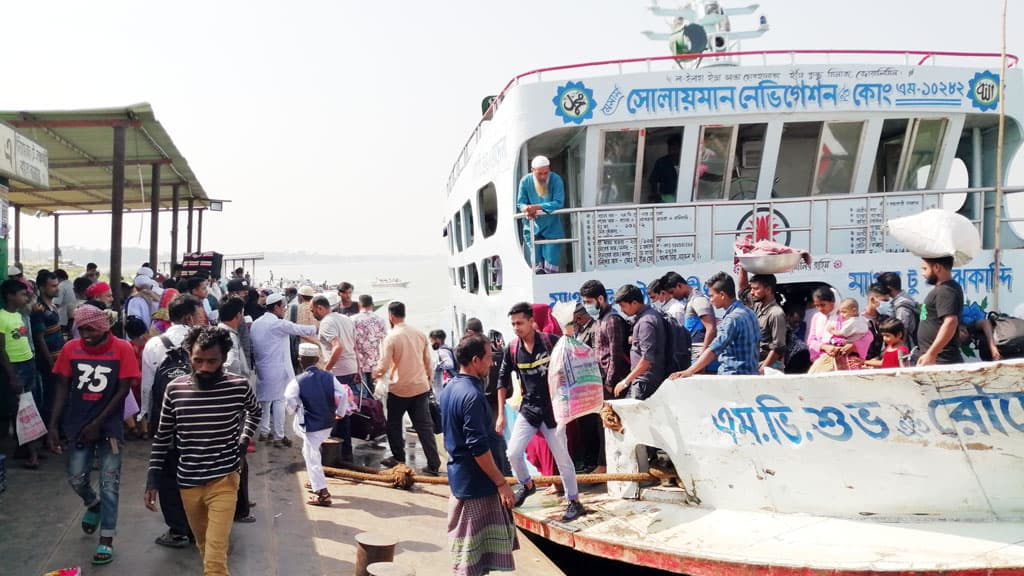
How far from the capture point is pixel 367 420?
870 centimetres

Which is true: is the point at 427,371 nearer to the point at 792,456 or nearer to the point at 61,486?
the point at 61,486

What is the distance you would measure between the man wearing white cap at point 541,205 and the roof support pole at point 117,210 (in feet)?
15.8

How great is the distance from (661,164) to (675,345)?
396 centimetres

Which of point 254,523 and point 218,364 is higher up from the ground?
point 218,364

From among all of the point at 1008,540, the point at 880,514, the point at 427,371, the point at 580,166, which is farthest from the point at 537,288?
the point at 1008,540

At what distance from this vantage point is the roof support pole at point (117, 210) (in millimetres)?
9320

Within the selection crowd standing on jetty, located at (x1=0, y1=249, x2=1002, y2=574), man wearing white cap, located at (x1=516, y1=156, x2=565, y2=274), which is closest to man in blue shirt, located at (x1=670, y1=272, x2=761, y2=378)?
crowd standing on jetty, located at (x1=0, y1=249, x2=1002, y2=574)

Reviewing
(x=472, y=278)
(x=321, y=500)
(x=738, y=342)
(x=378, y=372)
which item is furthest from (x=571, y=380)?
(x=472, y=278)

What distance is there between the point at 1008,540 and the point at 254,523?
5.00 meters

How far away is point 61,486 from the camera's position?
20.9 feet

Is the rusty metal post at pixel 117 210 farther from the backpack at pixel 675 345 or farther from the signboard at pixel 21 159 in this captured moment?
the backpack at pixel 675 345

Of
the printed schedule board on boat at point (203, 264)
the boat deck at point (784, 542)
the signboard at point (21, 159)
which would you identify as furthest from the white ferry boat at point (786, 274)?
the printed schedule board on boat at point (203, 264)

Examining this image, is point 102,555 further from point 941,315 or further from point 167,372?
point 941,315

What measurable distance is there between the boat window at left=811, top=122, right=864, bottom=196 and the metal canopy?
815cm
